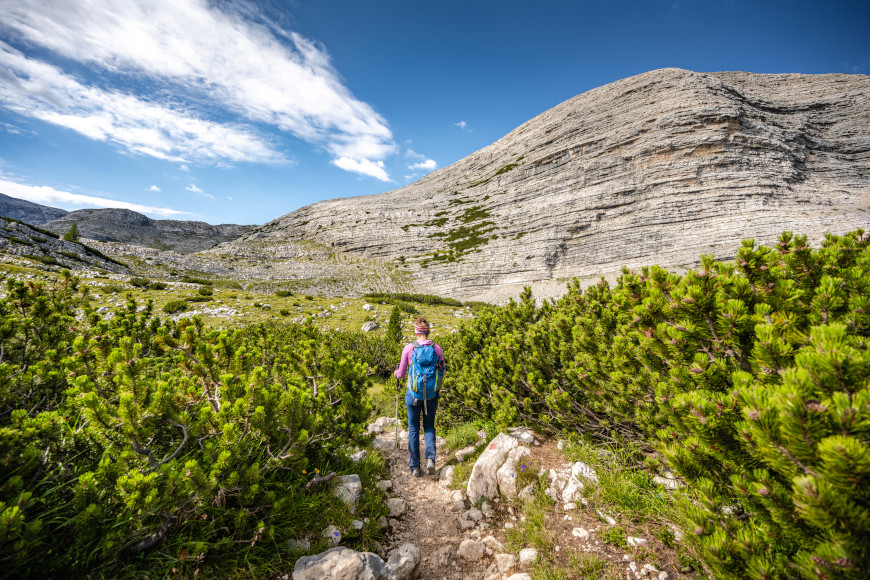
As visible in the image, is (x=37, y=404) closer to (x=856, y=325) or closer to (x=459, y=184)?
(x=856, y=325)

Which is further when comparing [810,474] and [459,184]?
[459,184]

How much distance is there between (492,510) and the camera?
4.52 m

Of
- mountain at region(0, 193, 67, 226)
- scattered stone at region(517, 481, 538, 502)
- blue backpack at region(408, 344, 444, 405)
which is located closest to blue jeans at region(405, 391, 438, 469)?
blue backpack at region(408, 344, 444, 405)

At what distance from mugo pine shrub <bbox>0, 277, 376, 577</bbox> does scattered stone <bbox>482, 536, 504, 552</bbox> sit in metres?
1.82

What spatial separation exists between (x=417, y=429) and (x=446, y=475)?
3.03 ft

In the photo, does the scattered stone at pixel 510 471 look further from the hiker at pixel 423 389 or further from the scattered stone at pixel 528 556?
the hiker at pixel 423 389

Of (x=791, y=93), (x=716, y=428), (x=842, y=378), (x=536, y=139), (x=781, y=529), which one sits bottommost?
(x=781, y=529)

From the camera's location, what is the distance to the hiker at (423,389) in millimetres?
5828

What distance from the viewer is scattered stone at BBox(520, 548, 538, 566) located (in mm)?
3465

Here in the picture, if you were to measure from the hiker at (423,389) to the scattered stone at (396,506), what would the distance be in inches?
43.7

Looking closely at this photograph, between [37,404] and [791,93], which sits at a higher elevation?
[791,93]

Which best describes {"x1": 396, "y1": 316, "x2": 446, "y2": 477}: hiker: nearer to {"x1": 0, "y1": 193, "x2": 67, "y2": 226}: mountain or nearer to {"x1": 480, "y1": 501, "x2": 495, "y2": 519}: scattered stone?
{"x1": 480, "y1": 501, "x2": 495, "y2": 519}: scattered stone

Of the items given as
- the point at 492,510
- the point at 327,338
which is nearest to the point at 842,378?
the point at 492,510

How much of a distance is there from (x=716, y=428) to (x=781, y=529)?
0.59m
